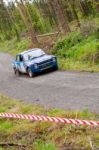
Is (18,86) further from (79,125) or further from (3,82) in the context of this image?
(79,125)

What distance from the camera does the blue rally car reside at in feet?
80.6

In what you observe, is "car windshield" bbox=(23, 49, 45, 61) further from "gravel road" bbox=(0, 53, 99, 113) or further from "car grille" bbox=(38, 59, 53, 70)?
"gravel road" bbox=(0, 53, 99, 113)

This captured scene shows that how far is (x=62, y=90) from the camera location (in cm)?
1708

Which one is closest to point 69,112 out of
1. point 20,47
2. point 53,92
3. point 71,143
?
point 71,143

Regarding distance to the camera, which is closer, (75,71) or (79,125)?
(79,125)

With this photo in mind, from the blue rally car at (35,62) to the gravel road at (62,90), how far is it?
752 mm

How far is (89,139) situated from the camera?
916 cm

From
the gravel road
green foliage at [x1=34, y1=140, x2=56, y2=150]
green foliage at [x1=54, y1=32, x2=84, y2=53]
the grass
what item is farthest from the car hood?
green foliage at [x1=34, y1=140, x2=56, y2=150]

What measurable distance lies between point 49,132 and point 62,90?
6.23 meters

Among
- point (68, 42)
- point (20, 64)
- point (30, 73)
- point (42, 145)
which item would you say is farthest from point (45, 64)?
point (42, 145)

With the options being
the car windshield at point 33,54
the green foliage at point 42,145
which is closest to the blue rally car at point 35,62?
the car windshield at point 33,54

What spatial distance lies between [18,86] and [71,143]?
43.9 feet

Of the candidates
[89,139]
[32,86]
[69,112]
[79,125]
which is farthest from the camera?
[32,86]

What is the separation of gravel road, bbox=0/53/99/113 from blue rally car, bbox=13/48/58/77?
752mm
